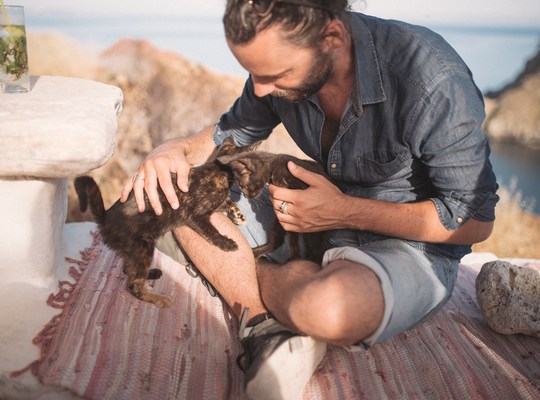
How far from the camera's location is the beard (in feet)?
6.73

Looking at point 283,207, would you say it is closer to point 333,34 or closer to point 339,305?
point 339,305

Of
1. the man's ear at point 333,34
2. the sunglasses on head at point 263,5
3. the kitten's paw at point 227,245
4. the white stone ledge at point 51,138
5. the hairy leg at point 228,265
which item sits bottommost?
the hairy leg at point 228,265

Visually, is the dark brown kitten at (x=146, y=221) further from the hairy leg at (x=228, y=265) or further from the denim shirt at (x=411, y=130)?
the denim shirt at (x=411, y=130)

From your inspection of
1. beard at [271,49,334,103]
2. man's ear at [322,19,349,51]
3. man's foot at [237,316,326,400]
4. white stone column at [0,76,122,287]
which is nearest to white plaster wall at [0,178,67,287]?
white stone column at [0,76,122,287]

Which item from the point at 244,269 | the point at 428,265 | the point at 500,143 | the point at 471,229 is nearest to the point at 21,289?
the point at 244,269

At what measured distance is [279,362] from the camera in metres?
1.87

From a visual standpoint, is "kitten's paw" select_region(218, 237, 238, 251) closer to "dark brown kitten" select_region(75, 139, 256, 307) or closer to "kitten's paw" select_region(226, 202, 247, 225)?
"dark brown kitten" select_region(75, 139, 256, 307)

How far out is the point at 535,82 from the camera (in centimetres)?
732

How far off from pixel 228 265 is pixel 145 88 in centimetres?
462

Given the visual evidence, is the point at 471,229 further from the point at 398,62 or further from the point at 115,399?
the point at 115,399

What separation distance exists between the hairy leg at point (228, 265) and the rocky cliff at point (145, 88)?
122 inches

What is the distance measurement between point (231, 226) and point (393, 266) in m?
1.12

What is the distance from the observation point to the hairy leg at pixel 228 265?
2420 millimetres

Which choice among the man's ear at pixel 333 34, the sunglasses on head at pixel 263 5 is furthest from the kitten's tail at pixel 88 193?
the man's ear at pixel 333 34
